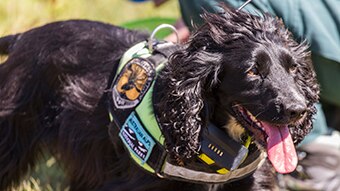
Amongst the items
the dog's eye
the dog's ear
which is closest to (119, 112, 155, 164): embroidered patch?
the dog's ear

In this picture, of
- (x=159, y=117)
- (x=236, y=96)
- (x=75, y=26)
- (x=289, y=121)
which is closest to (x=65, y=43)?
(x=75, y=26)

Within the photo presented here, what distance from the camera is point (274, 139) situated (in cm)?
337

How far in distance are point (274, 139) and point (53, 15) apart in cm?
301

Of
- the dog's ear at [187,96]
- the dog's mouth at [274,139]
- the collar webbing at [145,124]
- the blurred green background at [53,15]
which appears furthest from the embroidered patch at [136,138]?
the blurred green background at [53,15]

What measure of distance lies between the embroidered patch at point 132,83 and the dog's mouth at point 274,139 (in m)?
0.50

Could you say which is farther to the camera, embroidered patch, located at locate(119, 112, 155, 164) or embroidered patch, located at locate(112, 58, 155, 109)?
embroidered patch, located at locate(112, 58, 155, 109)

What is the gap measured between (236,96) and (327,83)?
1.30m

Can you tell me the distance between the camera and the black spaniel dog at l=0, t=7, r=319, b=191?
3.36 metres

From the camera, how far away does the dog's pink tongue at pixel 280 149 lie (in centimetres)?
336

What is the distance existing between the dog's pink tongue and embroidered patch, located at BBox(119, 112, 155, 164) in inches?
21.4

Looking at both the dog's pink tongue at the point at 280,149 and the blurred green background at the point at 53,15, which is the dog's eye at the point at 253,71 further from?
the blurred green background at the point at 53,15

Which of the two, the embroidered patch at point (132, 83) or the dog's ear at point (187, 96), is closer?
the dog's ear at point (187, 96)

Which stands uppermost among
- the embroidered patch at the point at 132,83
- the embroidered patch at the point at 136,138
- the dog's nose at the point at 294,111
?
the embroidered patch at the point at 132,83

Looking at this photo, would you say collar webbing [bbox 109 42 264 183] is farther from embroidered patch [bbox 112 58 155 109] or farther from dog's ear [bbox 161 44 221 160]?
dog's ear [bbox 161 44 221 160]
